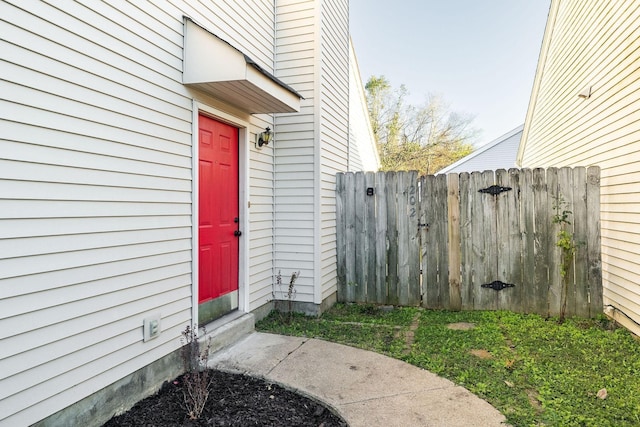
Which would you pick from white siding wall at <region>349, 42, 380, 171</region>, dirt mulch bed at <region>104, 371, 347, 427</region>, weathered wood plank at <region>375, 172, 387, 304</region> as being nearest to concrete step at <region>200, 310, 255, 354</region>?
dirt mulch bed at <region>104, 371, 347, 427</region>

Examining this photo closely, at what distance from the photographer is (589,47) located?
504cm

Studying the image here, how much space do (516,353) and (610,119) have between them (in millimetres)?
2960

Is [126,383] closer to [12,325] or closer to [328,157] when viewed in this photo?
[12,325]

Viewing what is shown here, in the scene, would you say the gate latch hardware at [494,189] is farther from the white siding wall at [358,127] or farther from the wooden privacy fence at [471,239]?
the white siding wall at [358,127]

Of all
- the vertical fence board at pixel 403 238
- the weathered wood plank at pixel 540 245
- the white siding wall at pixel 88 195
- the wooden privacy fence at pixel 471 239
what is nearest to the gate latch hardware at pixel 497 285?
the wooden privacy fence at pixel 471 239

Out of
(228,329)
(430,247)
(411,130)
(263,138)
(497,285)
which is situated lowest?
(228,329)

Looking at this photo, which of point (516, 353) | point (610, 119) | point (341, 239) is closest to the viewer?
point (516, 353)

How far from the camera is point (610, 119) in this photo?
426cm

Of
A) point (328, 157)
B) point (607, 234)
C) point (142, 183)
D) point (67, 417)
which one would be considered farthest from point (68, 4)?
point (607, 234)

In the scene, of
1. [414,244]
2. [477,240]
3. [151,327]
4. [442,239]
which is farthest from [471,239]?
[151,327]

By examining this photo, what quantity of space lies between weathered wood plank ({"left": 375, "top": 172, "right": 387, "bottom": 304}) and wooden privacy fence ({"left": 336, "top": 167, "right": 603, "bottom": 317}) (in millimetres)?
14

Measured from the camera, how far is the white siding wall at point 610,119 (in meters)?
3.75

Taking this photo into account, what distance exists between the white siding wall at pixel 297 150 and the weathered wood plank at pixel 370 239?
2.99 ft

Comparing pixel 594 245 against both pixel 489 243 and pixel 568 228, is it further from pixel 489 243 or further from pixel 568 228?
pixel 489 243
